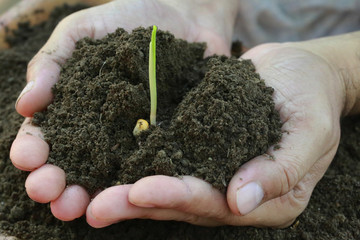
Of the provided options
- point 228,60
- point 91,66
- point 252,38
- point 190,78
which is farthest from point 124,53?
point 252,38

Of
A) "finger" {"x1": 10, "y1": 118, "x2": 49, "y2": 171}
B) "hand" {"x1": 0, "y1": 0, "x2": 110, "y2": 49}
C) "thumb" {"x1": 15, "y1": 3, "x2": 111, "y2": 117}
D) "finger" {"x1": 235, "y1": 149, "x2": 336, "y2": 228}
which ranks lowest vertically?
"finger" {"x1": 235, "y1": 149, "x2": 336, "y2": 228}

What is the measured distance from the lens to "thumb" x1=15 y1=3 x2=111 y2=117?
1.30 m

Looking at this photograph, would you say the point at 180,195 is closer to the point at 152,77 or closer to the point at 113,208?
the point at 113,208

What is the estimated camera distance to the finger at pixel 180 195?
0.96 m

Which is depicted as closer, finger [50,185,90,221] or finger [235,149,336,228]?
finger [50,185,90,221]

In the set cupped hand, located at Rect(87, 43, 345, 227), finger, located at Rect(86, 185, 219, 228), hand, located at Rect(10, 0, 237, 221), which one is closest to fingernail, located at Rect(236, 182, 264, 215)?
cupped hand, located at Rect(87, 43, 345, 227)

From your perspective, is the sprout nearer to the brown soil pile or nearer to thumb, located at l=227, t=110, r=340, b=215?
the brown soil pile

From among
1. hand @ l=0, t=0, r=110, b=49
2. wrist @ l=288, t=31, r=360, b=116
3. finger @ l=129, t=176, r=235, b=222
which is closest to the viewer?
finger @ l=129, t=176, r=235, b=222

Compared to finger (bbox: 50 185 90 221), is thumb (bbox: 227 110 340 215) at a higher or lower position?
lower

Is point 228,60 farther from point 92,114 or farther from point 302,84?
point 92,114

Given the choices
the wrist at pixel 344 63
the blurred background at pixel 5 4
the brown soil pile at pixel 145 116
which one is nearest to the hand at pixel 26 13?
the blurred background at pixel 5 4

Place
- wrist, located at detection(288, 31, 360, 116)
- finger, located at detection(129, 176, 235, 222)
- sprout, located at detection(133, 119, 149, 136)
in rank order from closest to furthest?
finger, located at detection(129, 176, 235, 222), sprout, located at detection(133, 119, 149, 136), wrist, located at detection(288, 31, 360, 116)

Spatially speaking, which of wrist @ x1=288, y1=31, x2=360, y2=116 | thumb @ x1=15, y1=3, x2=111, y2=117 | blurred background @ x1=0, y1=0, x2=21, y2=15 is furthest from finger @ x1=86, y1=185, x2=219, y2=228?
blurred background @ x1=0, y1=0, x2=21, y2=15

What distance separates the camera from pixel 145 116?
4.19 ft
